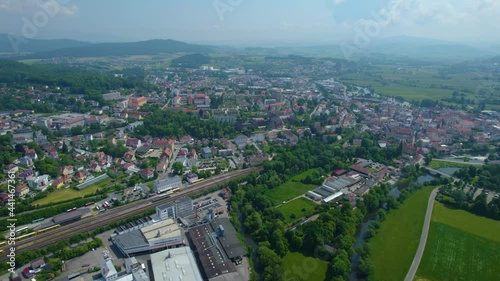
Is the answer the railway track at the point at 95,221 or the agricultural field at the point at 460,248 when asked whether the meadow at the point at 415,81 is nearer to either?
the agricultural field at the point at 460,248

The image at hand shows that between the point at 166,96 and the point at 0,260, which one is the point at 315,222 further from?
the point at 166,96

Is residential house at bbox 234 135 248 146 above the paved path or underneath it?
above

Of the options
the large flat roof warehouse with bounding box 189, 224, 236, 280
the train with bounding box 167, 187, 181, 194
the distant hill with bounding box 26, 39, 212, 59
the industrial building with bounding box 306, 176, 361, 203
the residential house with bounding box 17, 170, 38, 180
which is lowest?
the industrial building with bounding box 306, 176, 361, 203

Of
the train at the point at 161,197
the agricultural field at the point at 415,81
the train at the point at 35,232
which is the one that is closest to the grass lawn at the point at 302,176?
the train at the point at 161,197

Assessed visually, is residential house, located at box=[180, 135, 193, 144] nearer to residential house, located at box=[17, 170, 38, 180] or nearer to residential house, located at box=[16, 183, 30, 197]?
residential house, located at box=[17, 170, 38, 180]

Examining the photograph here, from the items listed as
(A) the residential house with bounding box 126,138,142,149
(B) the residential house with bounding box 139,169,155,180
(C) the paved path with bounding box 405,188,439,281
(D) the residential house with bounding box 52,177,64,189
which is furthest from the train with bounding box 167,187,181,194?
(C) the paved path with bounding box 405,188,439,281

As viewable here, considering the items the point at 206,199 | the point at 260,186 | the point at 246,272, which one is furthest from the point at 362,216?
the point at 206,199
